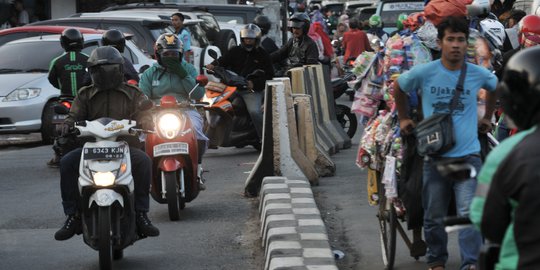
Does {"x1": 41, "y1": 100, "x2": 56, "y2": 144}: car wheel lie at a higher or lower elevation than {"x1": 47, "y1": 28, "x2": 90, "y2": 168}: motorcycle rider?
lower

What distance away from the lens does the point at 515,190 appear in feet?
12.7

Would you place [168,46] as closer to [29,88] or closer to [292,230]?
[292,230]

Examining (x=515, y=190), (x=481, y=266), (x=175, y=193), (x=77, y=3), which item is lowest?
(x=77, y=3)

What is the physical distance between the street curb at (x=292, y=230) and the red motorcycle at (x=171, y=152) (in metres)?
0.68

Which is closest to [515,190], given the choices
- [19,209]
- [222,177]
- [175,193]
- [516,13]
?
[175,193]

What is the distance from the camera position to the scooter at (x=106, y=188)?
8.03 m

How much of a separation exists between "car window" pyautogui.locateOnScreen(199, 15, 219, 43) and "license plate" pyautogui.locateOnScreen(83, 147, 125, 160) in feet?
50.7

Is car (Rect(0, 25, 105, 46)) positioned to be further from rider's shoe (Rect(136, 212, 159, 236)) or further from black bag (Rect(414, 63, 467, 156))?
black bag (Rect(414, 63, 467, 156))

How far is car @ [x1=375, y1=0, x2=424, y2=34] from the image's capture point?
1267 inches

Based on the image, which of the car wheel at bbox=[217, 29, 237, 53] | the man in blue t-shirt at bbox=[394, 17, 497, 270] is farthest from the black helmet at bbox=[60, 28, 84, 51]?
the car wheel at bbox=[217, 29, 237, 53]

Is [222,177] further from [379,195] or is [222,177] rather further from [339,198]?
[379,195]

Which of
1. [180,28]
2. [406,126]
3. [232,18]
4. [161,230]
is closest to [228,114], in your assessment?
[161,230]

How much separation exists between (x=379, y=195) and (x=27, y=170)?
7110 mm

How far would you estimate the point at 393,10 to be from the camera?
107ft
